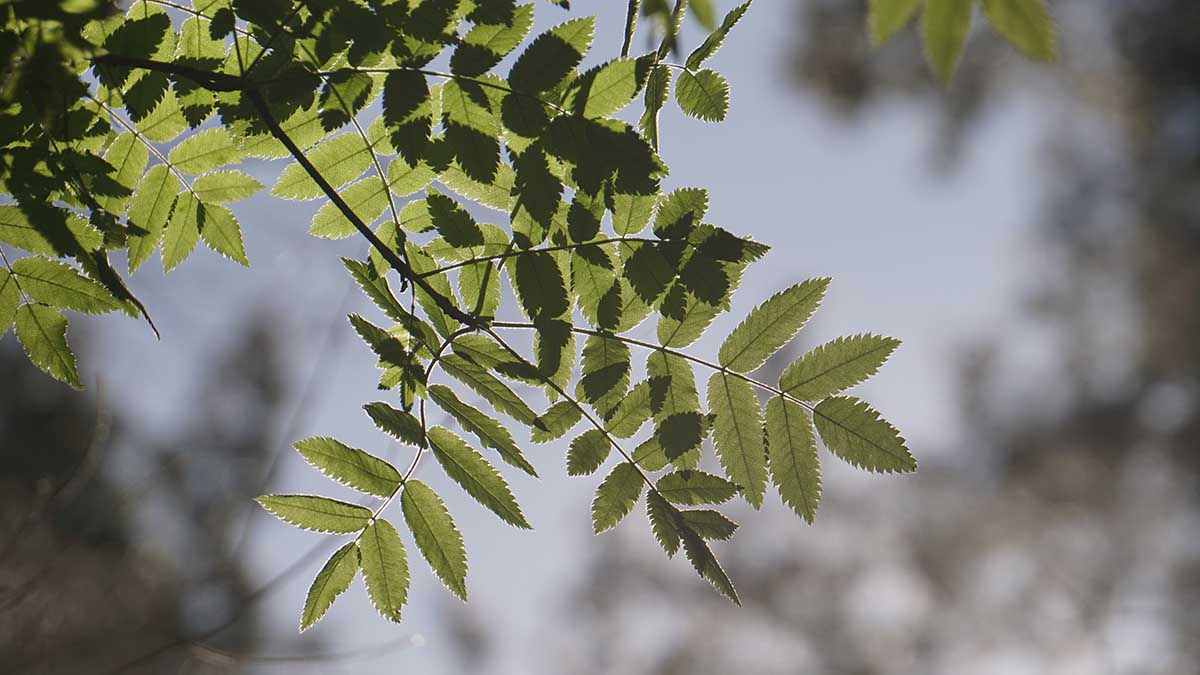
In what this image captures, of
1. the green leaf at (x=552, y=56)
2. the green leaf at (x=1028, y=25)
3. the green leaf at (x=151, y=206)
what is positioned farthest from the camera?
the green leaf at (x=151, y=206)

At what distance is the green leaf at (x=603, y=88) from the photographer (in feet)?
4.20

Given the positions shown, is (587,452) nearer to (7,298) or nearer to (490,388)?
(490,388)

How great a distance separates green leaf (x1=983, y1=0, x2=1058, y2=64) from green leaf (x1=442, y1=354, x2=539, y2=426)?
908 millimetres

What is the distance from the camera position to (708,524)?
4.73ft

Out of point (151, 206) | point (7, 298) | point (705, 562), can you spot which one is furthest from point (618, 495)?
point (7, 298)

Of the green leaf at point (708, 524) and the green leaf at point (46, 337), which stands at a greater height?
the green leaf at point (708, 524)

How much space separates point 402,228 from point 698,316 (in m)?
0.52

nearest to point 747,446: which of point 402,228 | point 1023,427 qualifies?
point 402,228

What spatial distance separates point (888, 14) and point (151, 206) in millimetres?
1291

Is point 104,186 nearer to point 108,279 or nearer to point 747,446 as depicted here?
point 108,279

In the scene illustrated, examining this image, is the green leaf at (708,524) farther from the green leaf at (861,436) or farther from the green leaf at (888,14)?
the green leaf at (888,14)

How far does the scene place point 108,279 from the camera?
1.22 m

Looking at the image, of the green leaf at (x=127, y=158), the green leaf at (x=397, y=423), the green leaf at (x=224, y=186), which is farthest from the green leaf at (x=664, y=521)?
the green leaf at (x=127, y=158)

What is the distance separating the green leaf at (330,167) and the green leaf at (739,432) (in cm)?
73
